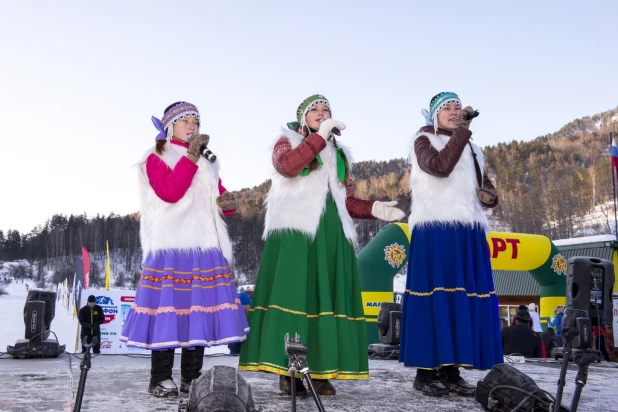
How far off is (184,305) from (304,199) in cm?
88

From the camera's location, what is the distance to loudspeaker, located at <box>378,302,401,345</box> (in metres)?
7.09

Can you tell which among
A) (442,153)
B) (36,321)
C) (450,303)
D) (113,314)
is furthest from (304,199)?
(113,314)

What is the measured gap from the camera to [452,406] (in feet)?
8.77

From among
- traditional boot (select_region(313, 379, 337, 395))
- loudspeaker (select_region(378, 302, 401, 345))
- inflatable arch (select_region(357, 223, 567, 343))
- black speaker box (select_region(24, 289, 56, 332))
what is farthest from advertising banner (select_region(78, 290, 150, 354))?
traditional boot (select_region(313, 379, 337, 395))

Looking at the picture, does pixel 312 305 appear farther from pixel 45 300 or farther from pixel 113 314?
pixel 113 314

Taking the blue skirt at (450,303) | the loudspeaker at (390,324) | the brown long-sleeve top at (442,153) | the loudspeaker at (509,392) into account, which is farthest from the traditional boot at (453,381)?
the loudspeaker at (390,324)

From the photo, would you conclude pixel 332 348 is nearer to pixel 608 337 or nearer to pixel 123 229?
pixel 608 337

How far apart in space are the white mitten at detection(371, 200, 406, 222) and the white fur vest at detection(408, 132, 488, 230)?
16 centimetres

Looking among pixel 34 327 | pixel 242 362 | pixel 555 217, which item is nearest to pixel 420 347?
pixel 242 362

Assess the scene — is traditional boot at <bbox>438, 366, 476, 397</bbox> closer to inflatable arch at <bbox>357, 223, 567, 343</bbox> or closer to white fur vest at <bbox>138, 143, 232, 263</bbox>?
white fur vest at <bbox>138, 143, 232, 263</bbox>

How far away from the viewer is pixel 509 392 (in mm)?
2266

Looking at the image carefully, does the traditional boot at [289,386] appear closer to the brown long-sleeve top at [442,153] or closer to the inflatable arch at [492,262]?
the brown long-sleeve top at [442,153]

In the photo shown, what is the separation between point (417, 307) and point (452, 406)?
0.68m

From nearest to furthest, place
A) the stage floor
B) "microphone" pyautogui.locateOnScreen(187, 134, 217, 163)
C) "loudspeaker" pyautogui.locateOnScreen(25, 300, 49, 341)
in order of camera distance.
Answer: the stage floor < "microphone" pyautogui.locateOnScreen(187, 134, 217, 163) < "loudspeaker" pyautogui.locateOnScreen(25, 300, 49, 341)
